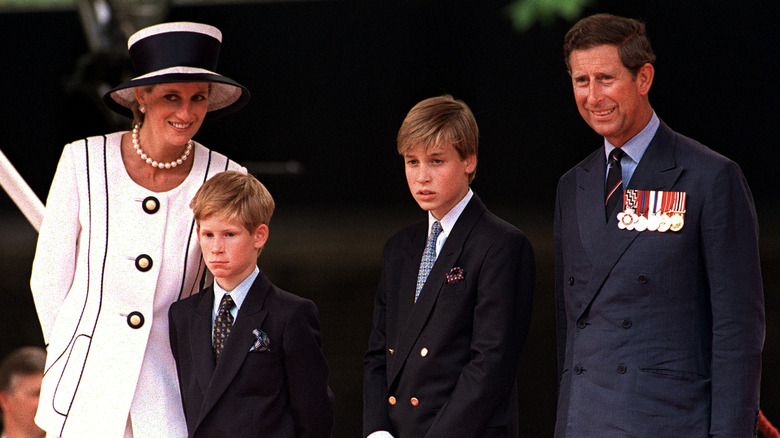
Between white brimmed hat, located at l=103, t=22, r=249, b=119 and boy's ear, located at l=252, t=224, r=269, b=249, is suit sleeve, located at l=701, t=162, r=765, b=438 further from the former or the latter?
white brimmed hat, located at l=103, t=22, r=249, b=119

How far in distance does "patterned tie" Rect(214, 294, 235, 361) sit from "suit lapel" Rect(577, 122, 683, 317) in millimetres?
873

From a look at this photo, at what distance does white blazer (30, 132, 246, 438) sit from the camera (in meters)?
2.54

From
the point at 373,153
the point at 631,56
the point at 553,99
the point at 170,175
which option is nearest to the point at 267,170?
the point at 373,153

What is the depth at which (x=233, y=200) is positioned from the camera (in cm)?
255

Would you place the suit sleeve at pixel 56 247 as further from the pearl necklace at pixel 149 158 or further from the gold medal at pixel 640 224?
the gold medal at pixel 640 224

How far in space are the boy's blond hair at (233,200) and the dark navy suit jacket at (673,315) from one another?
2.71ft

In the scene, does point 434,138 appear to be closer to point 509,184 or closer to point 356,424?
point 356,424

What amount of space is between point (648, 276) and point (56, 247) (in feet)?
4.78

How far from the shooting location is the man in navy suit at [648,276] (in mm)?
2113

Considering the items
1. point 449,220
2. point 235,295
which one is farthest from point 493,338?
point 235,295

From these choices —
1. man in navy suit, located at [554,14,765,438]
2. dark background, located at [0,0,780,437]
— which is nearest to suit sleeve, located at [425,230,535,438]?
man in navy suit, located at [554,14,765,438]

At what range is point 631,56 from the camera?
2.31 m

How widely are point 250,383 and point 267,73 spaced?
448cm

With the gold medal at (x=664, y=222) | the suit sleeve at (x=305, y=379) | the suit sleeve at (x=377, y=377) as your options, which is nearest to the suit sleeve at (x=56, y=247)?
the suit sleeve at (x=305, y=379)
